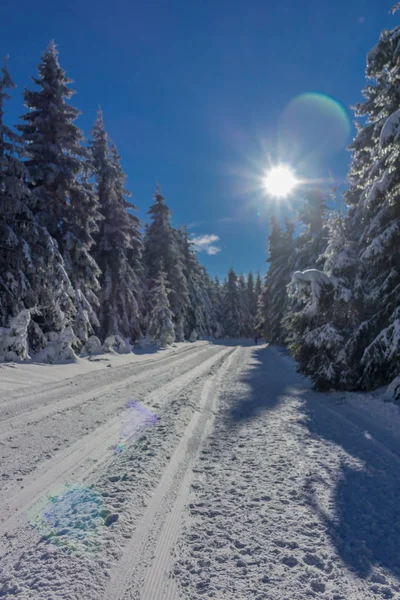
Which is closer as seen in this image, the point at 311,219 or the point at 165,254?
the point at 311,219

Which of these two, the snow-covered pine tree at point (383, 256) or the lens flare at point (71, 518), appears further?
the snow-covered pine tree at point (383, 256)

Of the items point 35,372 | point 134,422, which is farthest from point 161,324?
point 134,422

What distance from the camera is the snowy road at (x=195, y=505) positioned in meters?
2.02

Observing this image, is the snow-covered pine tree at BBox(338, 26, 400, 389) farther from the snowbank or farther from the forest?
the snowbank

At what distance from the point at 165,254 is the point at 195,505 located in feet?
94.9

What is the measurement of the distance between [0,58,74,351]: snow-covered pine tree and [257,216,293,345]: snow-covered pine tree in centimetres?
1726

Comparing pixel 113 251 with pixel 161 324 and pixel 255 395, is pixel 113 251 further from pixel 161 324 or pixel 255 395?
pixel 255 395

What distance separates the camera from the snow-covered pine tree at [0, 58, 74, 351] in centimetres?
998

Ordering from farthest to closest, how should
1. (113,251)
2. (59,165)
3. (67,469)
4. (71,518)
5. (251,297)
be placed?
(251,297), (113,251), (59,165), (67,469), (71,518)

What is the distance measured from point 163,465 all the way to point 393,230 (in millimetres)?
7233

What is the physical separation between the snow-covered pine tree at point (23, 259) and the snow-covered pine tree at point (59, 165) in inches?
55.2

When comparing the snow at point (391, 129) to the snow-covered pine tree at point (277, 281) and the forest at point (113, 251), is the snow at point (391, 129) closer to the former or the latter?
the forest at point (113, 251)

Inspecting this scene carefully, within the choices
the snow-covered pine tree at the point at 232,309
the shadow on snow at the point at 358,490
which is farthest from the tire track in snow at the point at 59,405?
the snow-covered pine tree at the point at 232,309

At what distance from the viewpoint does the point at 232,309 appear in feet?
193
